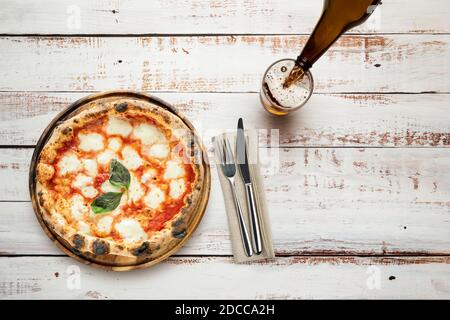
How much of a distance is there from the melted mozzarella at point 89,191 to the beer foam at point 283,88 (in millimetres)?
628

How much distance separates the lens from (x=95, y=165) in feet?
5.08

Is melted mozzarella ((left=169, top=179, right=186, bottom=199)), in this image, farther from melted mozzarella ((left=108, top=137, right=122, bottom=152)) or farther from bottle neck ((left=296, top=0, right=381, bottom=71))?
bottle neck ((left=296, top=0, right=381, bottom=71))

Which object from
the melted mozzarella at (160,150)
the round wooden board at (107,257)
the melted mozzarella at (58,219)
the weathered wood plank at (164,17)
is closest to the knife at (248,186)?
the round wooden board at (107,257)

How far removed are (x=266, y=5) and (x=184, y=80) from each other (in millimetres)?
375

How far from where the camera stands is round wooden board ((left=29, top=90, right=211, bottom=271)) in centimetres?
154

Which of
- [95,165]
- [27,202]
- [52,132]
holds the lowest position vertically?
[27,202]

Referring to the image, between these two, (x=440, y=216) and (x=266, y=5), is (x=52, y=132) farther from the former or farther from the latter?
(x=440, y=216)

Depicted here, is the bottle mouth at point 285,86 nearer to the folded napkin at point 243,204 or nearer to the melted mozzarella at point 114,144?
the folded napkin at point 243,204

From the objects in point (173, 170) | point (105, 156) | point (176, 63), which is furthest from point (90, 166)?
point (176, 63)

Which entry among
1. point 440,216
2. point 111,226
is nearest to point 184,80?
point 111,226

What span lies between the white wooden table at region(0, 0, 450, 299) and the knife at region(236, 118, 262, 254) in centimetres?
6

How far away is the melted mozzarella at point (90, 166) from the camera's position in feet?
5.06

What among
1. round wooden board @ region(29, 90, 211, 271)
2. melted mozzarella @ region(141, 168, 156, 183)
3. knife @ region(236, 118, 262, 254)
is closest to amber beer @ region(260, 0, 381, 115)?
knife @ region(236, 118, 262, 254)

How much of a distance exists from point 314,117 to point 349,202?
1.01 ft
